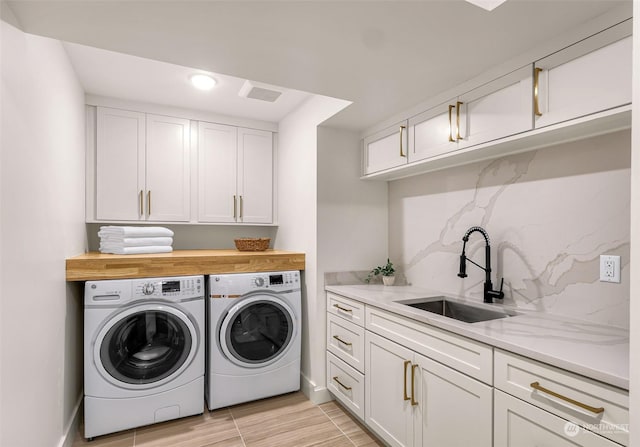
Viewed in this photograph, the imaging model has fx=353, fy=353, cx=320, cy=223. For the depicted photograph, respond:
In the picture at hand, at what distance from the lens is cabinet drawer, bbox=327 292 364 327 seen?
90.0 inches

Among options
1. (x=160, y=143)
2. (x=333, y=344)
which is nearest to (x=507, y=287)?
(x=333, y=344)

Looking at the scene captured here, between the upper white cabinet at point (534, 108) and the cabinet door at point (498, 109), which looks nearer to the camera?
the upper white cabinet at point (534, 108)

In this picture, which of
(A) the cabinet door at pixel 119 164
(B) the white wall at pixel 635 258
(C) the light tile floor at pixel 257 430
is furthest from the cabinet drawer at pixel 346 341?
(A) the cabinet door at pixel 119 164

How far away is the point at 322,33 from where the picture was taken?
1.49 m

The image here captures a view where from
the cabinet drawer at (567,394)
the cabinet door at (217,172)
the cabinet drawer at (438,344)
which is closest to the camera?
the cabinet drawer at (567,394)

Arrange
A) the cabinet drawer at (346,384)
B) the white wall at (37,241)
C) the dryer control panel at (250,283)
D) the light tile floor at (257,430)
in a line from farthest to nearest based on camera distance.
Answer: the dryer control panel at (250,283), the cabinet drawer at (346,384), the light tile floor at (257,430), the white wall at (37,241)

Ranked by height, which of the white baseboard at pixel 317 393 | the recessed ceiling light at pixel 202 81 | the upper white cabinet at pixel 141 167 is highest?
the recessed ceiling light at pixel 202 81

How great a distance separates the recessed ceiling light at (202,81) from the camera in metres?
2.42

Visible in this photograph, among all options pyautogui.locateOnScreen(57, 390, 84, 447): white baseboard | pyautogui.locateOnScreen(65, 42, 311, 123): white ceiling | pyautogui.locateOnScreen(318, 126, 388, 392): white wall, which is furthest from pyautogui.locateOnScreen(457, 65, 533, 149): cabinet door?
pyautogui.locateOnScreen(57, 390, 84, 447): white baseboard

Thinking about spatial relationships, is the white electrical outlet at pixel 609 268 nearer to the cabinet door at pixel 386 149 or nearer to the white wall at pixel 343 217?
the cabinet door at pixel 386 149

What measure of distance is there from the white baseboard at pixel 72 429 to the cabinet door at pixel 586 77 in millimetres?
2927

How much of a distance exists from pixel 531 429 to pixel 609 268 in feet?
2.61

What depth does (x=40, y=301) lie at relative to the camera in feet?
5.32

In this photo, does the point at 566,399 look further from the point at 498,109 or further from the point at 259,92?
the point at 259,92
